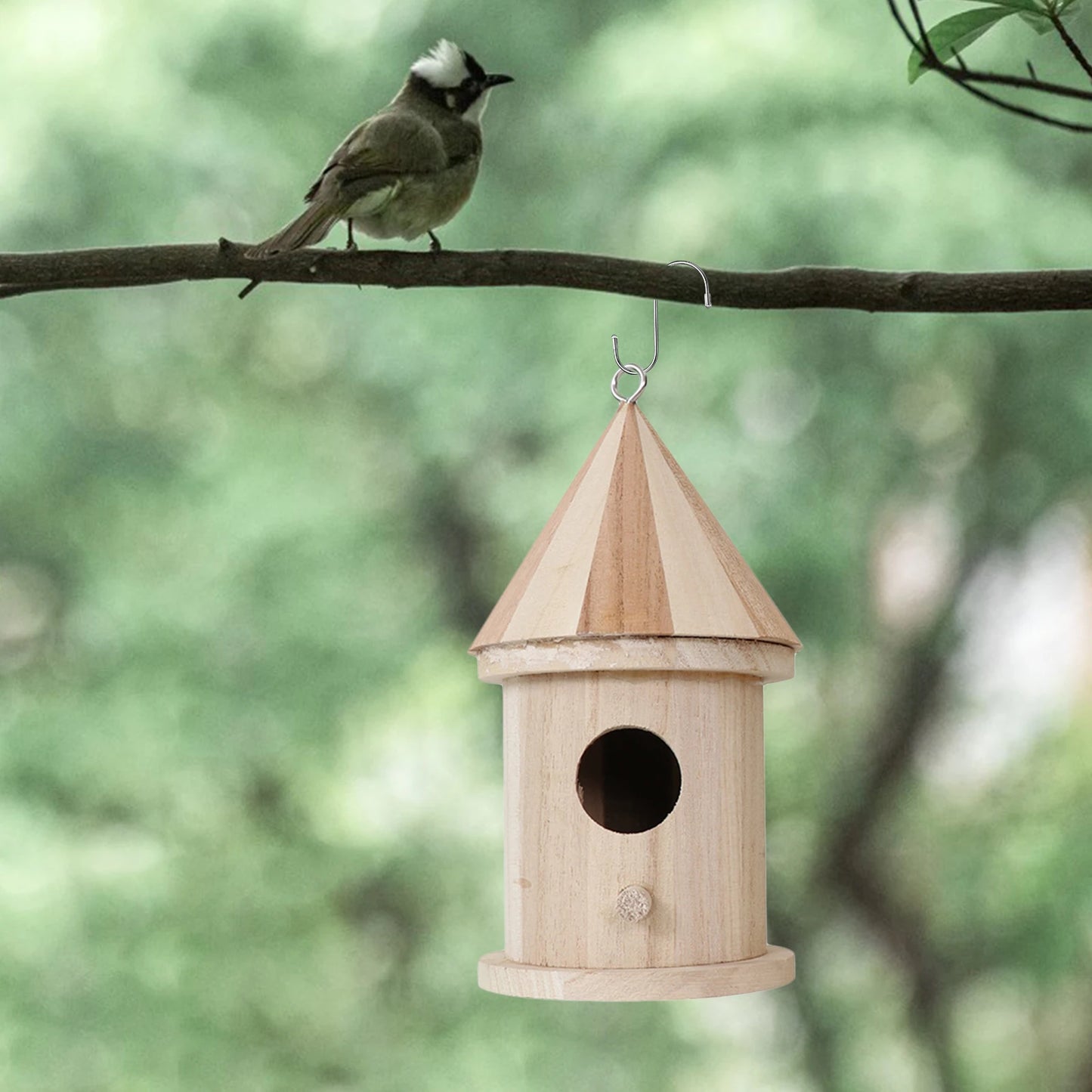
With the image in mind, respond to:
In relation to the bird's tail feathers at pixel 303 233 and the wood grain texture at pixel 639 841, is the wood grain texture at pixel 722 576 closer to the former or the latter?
the wood grain texture at pixel 639 841

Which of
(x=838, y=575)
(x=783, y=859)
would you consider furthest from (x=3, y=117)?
(x=783, y=859)

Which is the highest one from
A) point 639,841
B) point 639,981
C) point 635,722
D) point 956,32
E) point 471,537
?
point 471,537

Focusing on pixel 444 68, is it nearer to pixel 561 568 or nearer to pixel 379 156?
pixel 379 156

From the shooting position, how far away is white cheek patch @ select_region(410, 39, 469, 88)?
2205 mm

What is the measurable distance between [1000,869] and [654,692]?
11.6 ft

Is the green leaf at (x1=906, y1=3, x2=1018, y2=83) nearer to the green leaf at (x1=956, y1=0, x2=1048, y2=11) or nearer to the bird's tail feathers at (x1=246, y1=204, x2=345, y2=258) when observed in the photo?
the green leaf at (x1=956, y1=0, x2=1048, y2=11)

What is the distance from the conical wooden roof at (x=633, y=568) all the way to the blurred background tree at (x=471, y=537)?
2.36 metres

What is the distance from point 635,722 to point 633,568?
17cm

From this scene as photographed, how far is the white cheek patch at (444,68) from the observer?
221 cm

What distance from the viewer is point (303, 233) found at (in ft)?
5.15

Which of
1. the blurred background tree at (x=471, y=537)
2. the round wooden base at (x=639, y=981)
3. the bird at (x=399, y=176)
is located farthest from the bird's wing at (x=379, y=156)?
the blurred background tree at (x=471, y=537)

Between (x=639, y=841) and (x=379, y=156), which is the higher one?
(x=379, y=156)

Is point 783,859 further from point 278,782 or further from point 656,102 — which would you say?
point 656,102

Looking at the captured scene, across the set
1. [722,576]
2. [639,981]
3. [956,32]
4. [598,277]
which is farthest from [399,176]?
[639,981]
